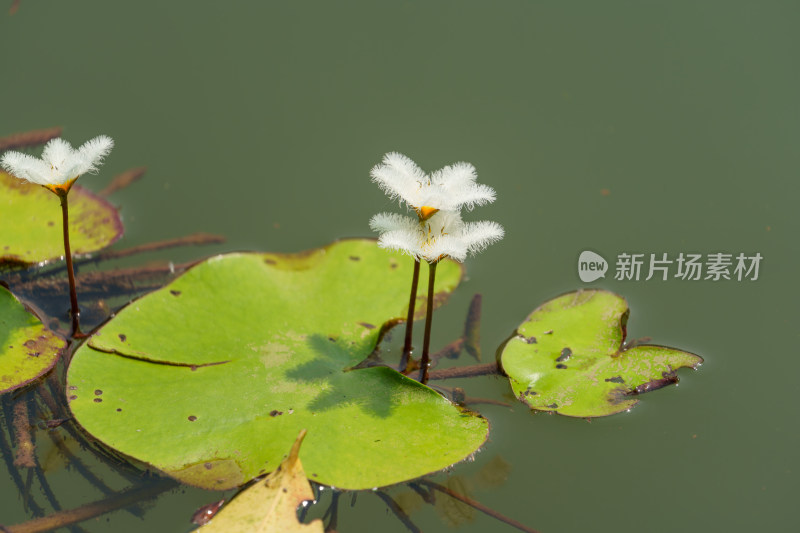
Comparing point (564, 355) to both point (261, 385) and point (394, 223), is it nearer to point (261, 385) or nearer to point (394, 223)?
point (394, 223)

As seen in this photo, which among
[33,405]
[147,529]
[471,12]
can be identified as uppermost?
[471,12]

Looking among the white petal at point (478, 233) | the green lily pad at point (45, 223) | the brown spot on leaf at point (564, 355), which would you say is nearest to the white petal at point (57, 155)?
the green lily pad at point (45, 223)

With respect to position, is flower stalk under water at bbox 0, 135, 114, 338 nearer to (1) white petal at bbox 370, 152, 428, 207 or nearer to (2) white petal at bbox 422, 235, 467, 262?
(1) white petal at bbox 370, 152, 428, 207

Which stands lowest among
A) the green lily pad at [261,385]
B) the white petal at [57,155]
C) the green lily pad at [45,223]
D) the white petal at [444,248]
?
the green lily pad at [261,385]

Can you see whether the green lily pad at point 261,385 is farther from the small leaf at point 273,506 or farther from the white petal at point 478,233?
the white petal at point 478,233

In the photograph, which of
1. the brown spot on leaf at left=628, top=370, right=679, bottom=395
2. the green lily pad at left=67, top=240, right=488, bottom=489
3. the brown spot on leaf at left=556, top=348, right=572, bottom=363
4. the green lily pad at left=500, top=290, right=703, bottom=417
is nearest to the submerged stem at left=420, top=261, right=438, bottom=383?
the green lily pad at left=67, top=240, right=488, bottom=489

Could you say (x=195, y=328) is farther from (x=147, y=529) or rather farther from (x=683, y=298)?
(x=683, y=298)

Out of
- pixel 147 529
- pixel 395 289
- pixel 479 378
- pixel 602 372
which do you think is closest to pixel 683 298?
pixel 602 372
